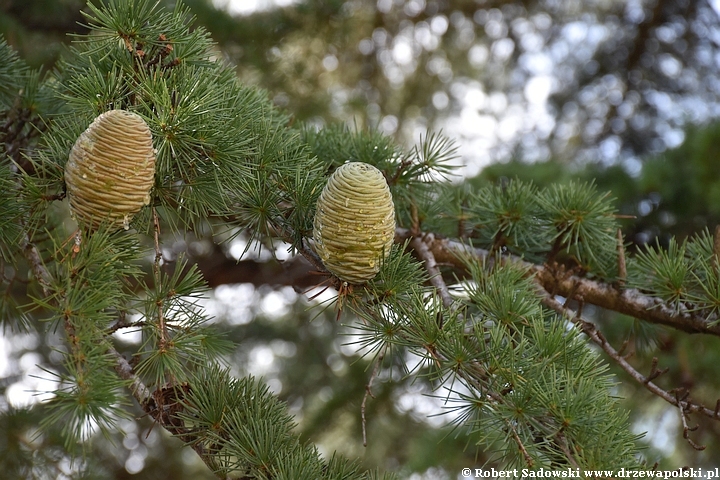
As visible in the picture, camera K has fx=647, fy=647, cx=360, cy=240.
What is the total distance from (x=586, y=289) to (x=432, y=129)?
2.46 metres

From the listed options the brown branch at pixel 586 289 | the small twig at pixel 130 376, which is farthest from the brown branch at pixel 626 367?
the small twig at pixel 130 376

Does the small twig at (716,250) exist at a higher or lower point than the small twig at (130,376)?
higher

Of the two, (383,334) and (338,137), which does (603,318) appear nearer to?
(338,137)

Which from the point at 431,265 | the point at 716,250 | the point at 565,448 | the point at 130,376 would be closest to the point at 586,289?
the point at 716,250

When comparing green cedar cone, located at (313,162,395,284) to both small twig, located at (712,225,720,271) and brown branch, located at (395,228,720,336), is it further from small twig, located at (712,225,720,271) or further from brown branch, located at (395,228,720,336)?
small twig, located at (712,225,720,271)

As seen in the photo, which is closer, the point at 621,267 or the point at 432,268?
the point at 432,268

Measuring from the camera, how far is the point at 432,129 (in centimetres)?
354

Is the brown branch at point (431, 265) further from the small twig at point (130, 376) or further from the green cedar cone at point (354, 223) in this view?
the small twig at point (130, 376)

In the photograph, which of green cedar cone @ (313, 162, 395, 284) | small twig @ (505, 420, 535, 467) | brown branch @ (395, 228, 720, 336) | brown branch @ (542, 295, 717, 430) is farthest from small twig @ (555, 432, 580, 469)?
brown branch @ (395, 228, 720, 336)

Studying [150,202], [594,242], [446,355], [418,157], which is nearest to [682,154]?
[594,242]

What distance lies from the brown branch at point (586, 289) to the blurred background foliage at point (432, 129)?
622 millimetres

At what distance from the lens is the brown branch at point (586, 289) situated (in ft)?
3.54

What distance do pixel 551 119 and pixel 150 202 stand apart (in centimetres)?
350

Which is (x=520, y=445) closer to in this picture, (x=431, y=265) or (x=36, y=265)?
(x=431, y=265)
